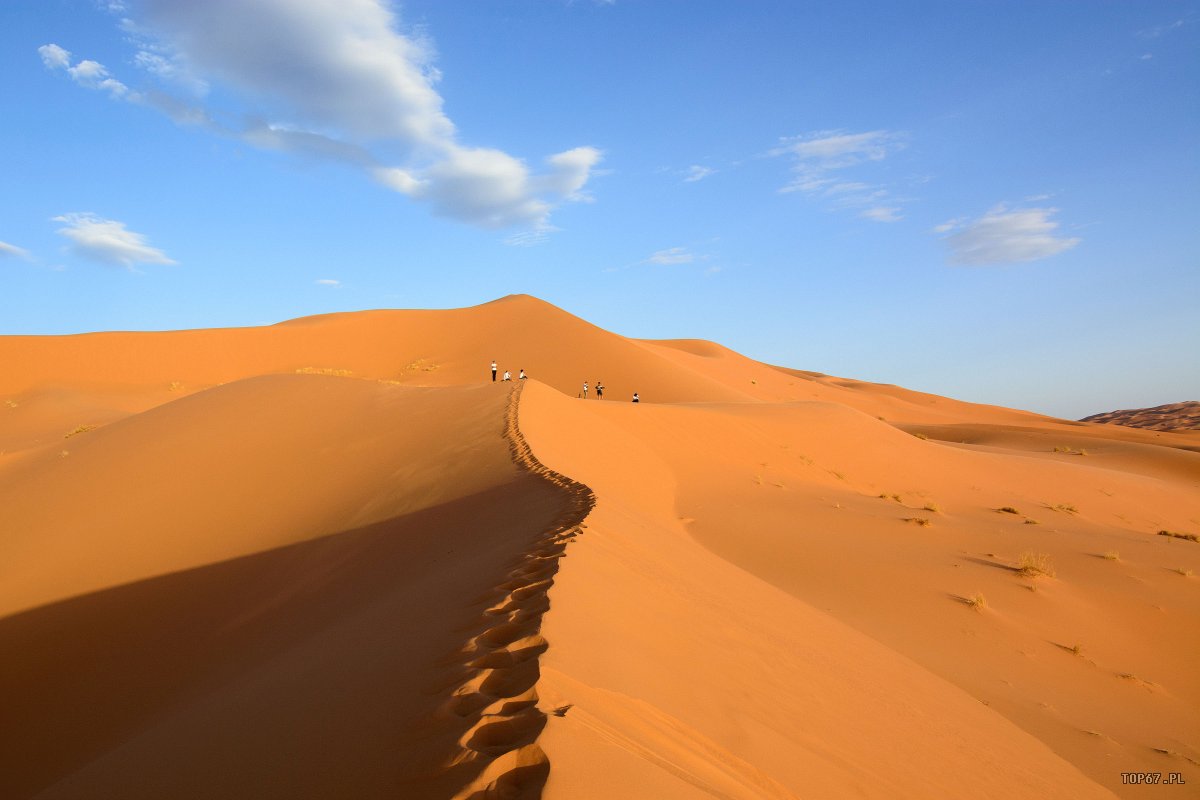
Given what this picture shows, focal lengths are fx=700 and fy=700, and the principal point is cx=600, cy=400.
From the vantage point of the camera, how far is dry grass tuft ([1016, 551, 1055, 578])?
29.6ft

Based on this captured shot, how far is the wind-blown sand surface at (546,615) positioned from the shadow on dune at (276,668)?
3 centimetres

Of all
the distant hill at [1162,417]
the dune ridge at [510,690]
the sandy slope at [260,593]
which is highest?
the distant hill at [1162,417]

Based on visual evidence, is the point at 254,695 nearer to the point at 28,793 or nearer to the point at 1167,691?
the point at 28,793

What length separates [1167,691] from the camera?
21.9 ft

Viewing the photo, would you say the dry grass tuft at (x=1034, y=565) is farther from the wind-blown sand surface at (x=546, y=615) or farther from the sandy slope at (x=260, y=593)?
the sandy slope at (x=260, y=593)

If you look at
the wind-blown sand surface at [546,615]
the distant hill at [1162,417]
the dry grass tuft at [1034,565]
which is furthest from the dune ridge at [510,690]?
the distant hill at [1162,417]

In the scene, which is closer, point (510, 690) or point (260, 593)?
point (510, 690)

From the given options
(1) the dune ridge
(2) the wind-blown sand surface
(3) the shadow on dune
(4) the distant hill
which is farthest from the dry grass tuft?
(4) the distant hill

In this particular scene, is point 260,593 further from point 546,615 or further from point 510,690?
point 510,690

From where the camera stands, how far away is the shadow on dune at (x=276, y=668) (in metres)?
2.65

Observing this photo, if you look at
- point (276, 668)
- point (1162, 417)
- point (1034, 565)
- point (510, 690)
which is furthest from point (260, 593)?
point (1162, 417)

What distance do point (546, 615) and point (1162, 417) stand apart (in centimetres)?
7796

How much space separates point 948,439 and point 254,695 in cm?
4137

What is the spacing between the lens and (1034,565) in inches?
363
